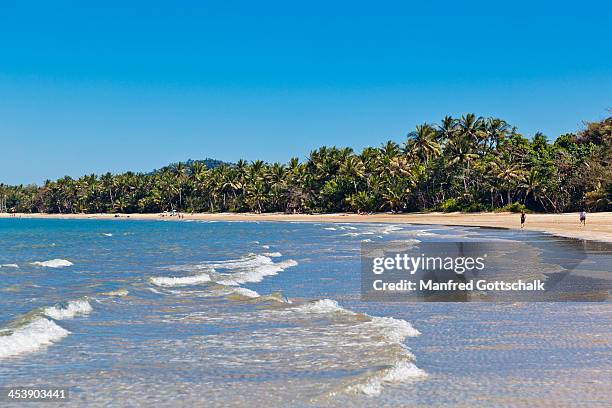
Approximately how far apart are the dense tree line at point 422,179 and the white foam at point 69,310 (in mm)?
58437

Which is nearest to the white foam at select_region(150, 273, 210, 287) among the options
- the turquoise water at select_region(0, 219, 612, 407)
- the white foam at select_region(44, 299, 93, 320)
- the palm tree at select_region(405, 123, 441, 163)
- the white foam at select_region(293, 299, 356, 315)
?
the turquoise water at select_region(0, 219, 612, 407)

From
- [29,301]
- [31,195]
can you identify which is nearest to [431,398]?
[29,301]

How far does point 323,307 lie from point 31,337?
223 inches

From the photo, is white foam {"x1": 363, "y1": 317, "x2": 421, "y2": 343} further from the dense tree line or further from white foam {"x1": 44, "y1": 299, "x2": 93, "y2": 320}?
the dense tree line

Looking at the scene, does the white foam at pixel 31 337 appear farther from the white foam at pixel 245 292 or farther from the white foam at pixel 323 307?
the white foam at pixel 245 292

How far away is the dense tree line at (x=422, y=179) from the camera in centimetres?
7306

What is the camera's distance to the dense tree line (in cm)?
7306

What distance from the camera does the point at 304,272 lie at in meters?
21.2

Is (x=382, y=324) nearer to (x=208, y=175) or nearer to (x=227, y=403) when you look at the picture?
(x=227, y=403)

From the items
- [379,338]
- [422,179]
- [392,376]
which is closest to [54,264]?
[379,338]

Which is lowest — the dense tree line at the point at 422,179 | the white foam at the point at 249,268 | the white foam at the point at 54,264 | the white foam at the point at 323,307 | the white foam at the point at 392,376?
the white foam at the point at 54,264

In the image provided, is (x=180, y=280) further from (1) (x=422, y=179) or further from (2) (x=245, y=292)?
(1) (x=422, y=179)

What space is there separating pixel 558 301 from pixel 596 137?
75.6 m

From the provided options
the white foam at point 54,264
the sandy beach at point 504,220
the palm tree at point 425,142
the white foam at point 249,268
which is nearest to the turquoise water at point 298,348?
the white foam at point 249,268
